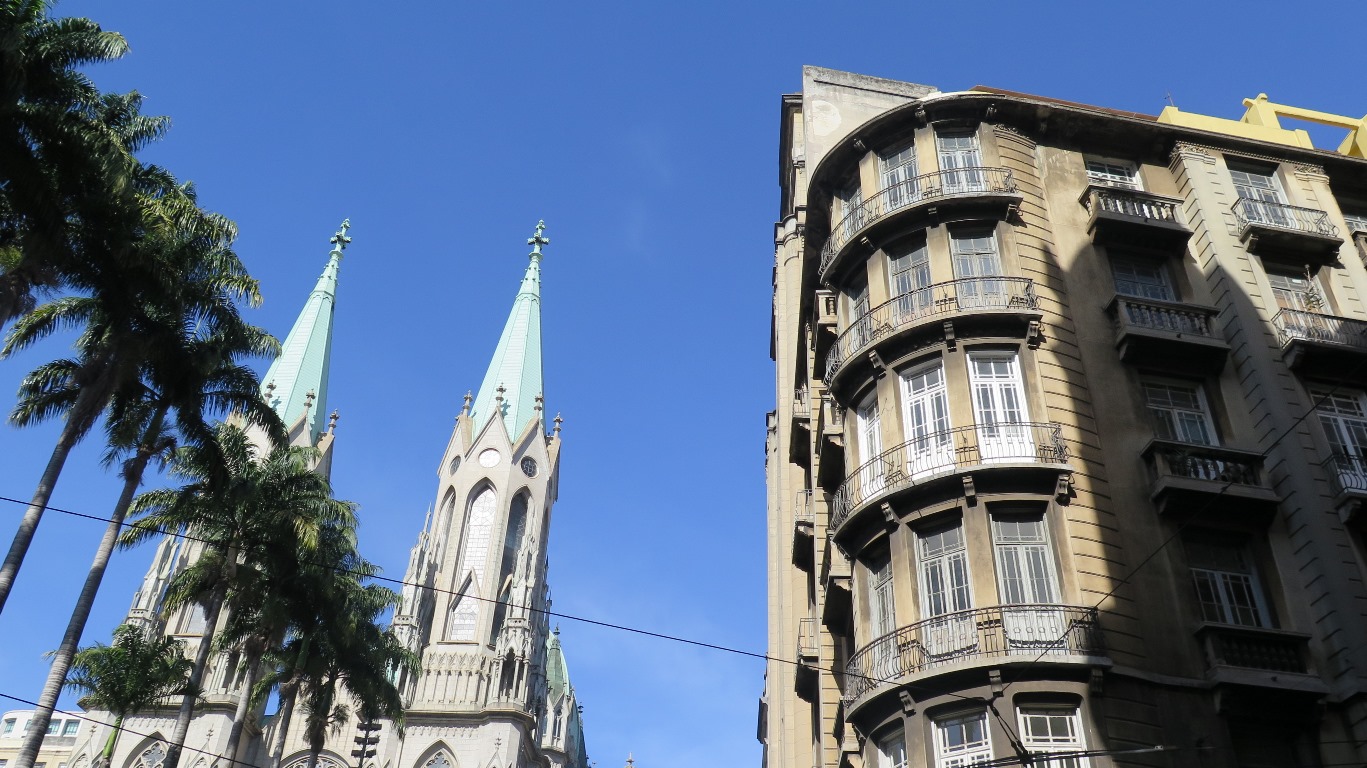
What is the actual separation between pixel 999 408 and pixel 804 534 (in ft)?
28.3

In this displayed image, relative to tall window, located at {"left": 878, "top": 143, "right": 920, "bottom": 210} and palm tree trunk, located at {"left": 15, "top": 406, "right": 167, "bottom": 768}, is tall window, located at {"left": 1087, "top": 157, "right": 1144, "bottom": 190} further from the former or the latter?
palm tree trunk, located at {"left": 15, "top": 406, "right": 167, "bottom": 768}

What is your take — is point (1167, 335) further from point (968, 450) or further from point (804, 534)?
point (804, 534)

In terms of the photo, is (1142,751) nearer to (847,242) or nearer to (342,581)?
(847,242)

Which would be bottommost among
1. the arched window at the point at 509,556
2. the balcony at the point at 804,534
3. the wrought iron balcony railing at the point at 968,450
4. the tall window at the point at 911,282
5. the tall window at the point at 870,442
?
the wrought iron balcony railing at the point at 968,450

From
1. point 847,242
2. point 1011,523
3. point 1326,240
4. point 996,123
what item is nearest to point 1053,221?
point 996,123

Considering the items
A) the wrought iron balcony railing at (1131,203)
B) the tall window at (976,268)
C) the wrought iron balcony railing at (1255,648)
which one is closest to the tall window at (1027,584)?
the wrought iron balcony railing at (1255,648)

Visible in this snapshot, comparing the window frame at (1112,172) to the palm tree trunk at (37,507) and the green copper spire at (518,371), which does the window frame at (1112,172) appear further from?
the green copper spire at (518,371)

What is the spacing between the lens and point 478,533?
67750 mm

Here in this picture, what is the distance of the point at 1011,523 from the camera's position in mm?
18234

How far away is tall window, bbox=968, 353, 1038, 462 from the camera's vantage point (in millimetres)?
18750

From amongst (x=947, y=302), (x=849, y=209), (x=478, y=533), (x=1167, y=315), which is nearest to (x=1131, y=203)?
(x=1167, y=315)

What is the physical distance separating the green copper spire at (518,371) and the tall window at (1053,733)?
59.8 m

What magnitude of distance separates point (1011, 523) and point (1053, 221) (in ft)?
23.9

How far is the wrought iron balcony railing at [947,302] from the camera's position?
66.7ft
